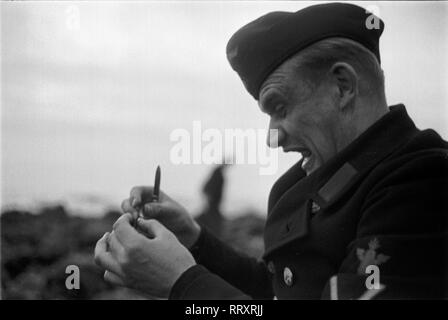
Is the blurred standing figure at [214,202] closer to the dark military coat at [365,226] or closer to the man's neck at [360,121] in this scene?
the dark military coat at [365,226]

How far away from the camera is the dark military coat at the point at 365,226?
110cm

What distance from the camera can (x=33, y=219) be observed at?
1.52 meters

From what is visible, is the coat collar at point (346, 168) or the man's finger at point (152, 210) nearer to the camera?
the coat collar at point (346, 168)

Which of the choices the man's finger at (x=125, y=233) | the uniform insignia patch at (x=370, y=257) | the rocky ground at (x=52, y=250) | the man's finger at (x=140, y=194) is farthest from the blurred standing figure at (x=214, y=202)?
the uniform insignia patch at (x=370, y=257)

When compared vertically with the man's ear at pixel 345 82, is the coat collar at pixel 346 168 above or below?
below

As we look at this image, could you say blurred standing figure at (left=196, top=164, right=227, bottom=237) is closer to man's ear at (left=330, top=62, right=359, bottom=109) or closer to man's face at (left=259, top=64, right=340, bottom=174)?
man's face at (left=259, top=64, right=340, bottom=174)

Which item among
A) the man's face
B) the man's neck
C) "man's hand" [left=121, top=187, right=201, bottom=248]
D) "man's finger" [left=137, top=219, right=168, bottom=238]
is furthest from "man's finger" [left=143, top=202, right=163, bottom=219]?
the man's neck

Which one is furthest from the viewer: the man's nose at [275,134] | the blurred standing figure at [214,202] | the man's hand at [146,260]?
the blurred standing figure at [214,202]

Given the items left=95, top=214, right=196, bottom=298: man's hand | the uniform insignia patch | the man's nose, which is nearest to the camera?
the uniform insignia patch

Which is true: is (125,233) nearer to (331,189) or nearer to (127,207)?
(127,207)

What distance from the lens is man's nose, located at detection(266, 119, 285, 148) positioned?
133 centimetres

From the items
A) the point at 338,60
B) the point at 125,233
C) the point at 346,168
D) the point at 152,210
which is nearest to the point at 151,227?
the point at 125,233
